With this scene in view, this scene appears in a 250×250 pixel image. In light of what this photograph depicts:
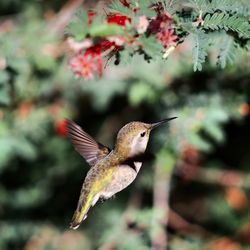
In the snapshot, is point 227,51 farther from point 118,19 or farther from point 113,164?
point 113,164

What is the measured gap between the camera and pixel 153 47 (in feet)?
5.71

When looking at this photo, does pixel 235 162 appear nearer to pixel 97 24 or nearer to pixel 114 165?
pixel 114 165

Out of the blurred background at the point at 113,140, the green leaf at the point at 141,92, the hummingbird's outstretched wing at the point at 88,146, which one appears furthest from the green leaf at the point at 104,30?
the green leaf at the point at 141,92

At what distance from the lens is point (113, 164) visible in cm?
229

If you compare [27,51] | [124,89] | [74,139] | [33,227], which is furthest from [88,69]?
[33,227]

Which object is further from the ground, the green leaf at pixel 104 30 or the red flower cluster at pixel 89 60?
the green leaf at pixel 104 30

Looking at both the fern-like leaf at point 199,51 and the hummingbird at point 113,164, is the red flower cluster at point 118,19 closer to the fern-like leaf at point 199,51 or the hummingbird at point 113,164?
the fern-like leaf at point 199,51

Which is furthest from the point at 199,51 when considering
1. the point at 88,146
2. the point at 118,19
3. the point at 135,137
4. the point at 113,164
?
the point at 88,146

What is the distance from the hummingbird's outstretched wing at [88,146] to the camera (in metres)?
2.39

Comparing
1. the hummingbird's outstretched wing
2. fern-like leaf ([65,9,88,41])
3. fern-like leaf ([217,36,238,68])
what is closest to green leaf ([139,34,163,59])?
fern-like leaf ([65,9,88,41])

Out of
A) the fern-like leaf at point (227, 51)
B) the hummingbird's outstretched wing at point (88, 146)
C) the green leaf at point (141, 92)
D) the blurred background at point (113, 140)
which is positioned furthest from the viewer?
the green leaf at point (141, 92)

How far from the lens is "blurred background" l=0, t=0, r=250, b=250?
10.7 feet

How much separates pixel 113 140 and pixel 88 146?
5.96 ft

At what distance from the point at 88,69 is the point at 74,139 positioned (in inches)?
13.6
